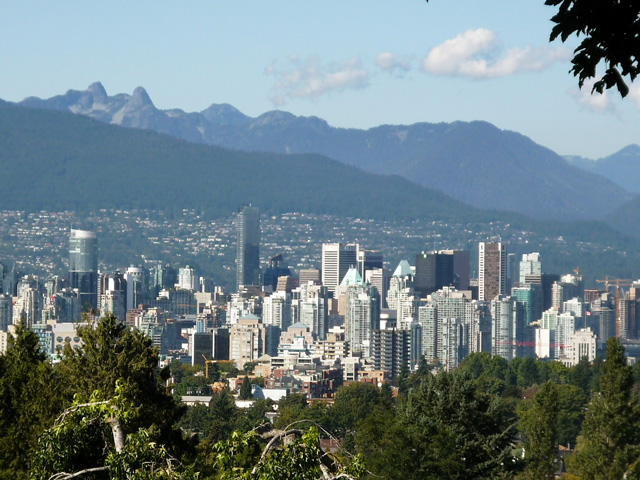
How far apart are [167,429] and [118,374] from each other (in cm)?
80

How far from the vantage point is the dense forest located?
8.66m

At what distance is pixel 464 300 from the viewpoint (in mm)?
182500

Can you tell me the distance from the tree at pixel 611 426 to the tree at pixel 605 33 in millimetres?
27343

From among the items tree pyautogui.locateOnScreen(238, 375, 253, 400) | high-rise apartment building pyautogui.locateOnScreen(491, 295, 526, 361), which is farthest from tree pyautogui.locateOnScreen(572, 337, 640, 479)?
high-rise apartment building pyautogui.locateOnScreen(491, 295, 526, 361)

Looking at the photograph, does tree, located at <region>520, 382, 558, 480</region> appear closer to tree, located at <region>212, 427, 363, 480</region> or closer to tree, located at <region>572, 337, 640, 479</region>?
tree, located at <region>572, 337, 640, 479</region>

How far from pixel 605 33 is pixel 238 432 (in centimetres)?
377

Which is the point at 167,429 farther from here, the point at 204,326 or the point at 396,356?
the point at 204,326

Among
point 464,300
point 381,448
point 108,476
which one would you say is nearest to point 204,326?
point 464,300

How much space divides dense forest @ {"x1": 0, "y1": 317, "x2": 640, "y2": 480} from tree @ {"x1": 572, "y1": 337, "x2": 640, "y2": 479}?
3 centimetres

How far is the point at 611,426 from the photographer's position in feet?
109

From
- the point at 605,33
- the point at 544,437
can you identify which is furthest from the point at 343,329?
the point at 605,33

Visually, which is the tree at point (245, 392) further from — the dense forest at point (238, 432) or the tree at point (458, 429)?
the tree at point (458, 429)

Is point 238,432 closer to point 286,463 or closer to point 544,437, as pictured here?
point 286,463

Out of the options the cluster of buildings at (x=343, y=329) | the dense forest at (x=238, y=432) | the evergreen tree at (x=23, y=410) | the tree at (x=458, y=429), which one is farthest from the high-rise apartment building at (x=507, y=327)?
the evergreen tree at (x=23, y=410)
